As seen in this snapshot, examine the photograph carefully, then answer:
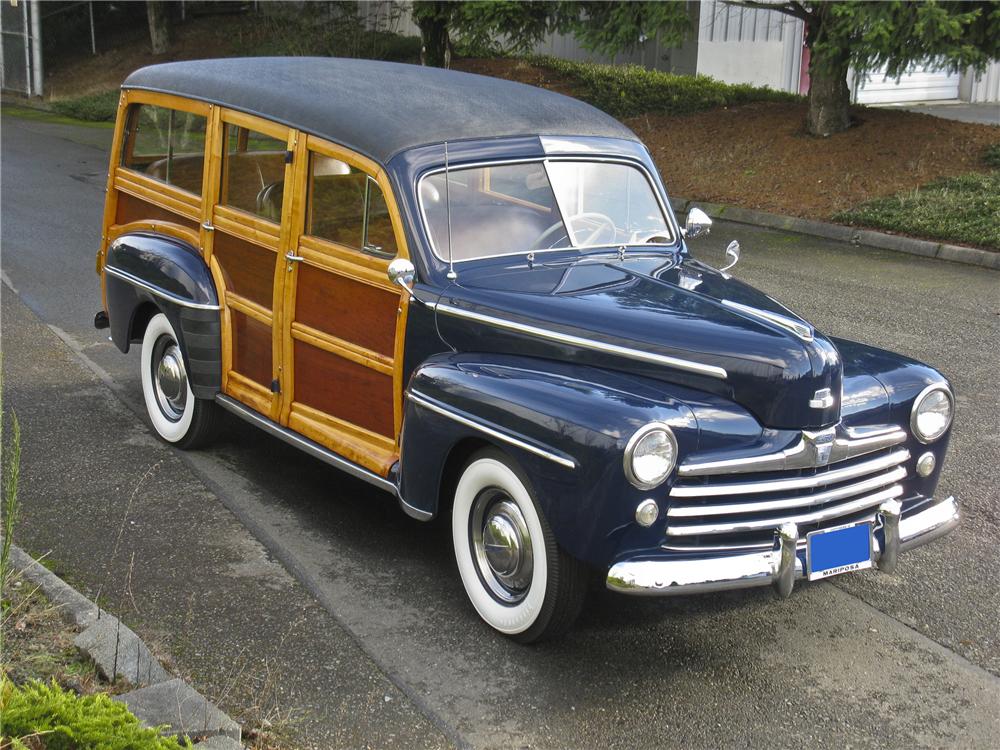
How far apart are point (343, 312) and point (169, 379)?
5.48ft


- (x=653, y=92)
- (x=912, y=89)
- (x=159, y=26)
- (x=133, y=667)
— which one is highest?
(x=159, y=26)

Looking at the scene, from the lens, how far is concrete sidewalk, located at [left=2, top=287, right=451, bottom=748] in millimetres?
3768

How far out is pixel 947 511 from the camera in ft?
14.6

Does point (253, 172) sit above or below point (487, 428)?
above

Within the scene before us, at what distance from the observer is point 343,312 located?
16.4ft

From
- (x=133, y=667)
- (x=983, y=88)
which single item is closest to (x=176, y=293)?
(x=133, y=667)

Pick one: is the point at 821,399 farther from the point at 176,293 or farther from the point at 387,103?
the point at 176,293

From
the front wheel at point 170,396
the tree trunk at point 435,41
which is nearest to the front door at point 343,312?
the front wheel at point 170,396

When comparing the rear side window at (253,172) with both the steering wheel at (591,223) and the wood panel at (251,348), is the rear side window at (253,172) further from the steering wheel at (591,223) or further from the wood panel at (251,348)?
the steering wheel at (591,223)

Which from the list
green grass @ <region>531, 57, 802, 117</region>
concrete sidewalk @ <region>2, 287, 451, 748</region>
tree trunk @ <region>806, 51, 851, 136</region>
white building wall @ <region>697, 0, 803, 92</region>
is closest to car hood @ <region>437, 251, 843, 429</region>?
concrete sidewalk @ <region>2, 287, 451, 748</region>

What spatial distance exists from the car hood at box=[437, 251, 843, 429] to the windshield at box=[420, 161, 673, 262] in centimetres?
12

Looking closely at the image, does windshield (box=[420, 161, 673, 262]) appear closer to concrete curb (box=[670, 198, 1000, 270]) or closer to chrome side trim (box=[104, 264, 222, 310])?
chrome side trim (box=[104, 264, 222, 310])

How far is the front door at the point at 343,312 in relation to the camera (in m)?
4.80

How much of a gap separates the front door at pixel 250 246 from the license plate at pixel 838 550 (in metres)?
2.63
